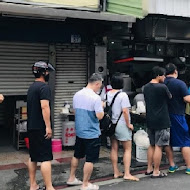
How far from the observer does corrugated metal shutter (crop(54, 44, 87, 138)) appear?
8.66m

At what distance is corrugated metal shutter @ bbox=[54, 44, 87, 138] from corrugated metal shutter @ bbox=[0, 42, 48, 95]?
51 centimetres

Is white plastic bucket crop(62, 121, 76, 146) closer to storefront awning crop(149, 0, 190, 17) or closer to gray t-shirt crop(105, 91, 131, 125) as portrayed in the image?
gray t-shirt crop(105, 91, 131, 125)

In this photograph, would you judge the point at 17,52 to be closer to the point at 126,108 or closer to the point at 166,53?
the point at 126,108

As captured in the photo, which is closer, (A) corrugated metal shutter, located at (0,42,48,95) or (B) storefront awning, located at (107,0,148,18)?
(A) corrugated metal shutter, located at (0,42,48,95)

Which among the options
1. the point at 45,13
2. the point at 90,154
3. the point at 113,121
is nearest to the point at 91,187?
the point at 90,154

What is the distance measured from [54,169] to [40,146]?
1865 mm

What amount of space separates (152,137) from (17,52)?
397 centimetres

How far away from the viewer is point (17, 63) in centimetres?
816

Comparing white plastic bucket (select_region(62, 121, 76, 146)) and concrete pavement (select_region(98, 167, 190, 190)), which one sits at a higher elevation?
white plastic bucket (select_region(62, 121, 76, 146))

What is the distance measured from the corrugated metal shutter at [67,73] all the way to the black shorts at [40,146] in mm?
3380

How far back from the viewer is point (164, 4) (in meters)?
8.85

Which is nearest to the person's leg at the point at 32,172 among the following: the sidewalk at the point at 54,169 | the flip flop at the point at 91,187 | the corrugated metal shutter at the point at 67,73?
the sidewalk at the point at 54,169

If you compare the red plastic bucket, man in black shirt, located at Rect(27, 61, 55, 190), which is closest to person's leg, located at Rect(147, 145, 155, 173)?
man in black shirt, located at Rect(27, 61, 55, 190)

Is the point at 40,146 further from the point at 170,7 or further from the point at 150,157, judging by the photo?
the point at 170,7
